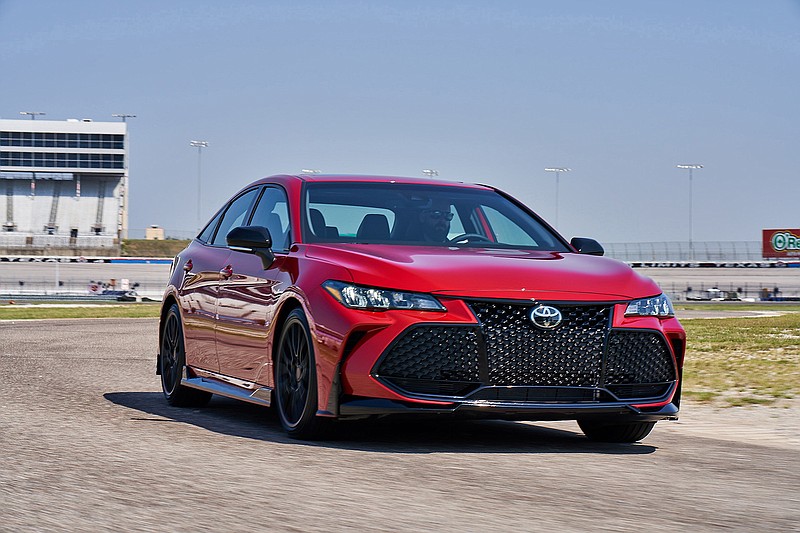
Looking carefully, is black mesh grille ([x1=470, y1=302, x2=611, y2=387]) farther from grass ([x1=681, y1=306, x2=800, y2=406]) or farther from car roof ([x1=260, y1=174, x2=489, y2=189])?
grass ([x1=681, y1=306, x2=800, y2=406])

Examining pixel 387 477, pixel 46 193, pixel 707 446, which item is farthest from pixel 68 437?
pixel 46 193

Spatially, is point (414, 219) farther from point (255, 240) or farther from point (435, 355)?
point (435, 355)

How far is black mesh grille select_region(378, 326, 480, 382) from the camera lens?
649 cm

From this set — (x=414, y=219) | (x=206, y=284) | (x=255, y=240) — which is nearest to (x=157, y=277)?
(x=206, y=284)

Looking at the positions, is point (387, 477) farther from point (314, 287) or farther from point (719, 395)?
point (719, 395)

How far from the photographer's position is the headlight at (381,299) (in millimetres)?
6504

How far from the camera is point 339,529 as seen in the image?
4277 mm

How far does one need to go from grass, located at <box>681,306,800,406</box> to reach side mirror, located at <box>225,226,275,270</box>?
4545 millimetres

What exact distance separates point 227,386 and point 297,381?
4.10ft

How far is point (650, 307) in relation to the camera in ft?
22.7

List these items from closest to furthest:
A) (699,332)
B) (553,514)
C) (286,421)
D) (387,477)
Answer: (553,514) < (387,477) < (286,421) < (699,332)

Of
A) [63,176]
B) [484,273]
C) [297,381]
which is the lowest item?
[297,381]

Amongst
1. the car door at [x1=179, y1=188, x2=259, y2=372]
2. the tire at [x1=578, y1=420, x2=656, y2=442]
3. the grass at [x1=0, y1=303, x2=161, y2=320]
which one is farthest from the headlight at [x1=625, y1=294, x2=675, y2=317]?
the grass at [x1=0, y1=303, x2=161, y2=320]

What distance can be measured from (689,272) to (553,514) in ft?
334
